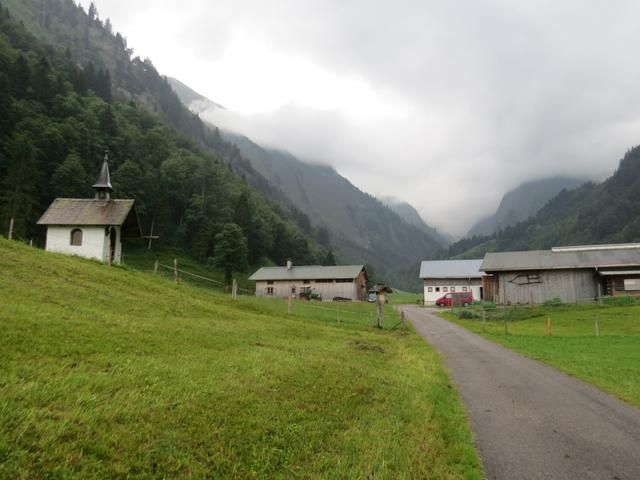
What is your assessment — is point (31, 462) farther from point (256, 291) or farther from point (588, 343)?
point (256, 291)

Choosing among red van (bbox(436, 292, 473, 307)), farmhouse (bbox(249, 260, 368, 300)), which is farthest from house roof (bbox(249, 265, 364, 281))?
red van (bbox(436, 292, 473, 307))

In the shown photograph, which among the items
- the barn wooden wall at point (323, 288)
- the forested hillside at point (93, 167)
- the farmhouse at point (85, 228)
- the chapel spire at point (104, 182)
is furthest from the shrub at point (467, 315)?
the forested hillside at point (93, 167)

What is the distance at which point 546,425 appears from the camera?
348 inches

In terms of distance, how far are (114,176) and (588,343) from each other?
94123mm

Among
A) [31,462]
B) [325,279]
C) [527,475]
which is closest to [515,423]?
[527,475]

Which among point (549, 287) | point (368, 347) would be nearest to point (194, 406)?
point (368, 347)

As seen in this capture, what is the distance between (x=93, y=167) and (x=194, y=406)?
9687 cm

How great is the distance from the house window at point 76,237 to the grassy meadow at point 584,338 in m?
34.1

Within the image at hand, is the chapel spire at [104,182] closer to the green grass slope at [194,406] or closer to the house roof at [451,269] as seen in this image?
the green grass slope at [194,406]

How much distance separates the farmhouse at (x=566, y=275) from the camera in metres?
47.8

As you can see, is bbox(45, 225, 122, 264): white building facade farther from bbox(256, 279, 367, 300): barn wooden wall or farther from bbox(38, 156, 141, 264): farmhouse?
bbox(256, 279, 367, 300): barn wooden wall

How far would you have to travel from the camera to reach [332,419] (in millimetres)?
7746

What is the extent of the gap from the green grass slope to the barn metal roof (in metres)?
43.3

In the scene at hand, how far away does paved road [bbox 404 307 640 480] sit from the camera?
21.9 ft
